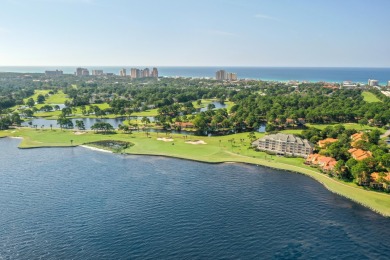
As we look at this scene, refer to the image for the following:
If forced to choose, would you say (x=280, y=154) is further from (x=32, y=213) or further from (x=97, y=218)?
(x=32, y=213)

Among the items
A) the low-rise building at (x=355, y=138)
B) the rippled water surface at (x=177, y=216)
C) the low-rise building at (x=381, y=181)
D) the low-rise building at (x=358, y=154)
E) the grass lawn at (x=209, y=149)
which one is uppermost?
the low-rise building at (x=355, y=138)

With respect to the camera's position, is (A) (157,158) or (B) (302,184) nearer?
(B) (302,184)

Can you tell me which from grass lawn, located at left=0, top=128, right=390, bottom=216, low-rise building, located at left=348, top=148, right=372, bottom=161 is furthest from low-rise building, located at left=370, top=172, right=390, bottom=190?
low-rise building, located at left=348, top=148, right=372, bottom=161

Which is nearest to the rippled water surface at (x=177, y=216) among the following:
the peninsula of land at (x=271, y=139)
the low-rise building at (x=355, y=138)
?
the peninsula of land at (x=271, y=139)

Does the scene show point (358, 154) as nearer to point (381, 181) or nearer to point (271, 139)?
point (381, 181)

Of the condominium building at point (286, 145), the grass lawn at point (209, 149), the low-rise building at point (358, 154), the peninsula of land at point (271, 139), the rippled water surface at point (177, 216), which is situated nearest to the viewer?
the rippled water surface at point (177, 216)

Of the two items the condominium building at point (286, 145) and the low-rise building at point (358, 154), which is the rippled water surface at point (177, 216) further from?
the low-rise building at point (358, 154)

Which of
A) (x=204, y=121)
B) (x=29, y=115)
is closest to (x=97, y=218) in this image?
(x=204, y=121)
